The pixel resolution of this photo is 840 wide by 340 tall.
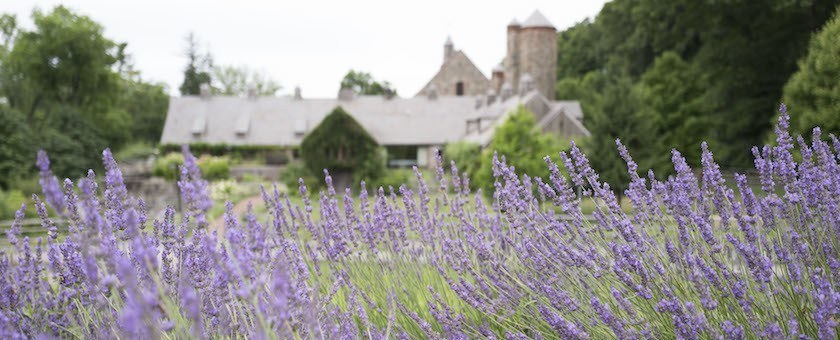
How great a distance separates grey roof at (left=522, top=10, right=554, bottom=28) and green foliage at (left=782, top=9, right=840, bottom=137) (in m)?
27.7

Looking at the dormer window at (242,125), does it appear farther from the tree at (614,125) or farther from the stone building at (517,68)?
the tree at (614,125)

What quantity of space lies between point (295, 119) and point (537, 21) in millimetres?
15606

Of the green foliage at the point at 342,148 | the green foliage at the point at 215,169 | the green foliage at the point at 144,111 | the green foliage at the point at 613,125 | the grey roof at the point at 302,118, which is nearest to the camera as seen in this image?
the green foliage at the point at 613,125

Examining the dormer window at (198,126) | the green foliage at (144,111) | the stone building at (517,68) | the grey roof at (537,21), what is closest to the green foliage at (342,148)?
the stone building at (517,68)

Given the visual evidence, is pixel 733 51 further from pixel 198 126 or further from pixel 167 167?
pixel 198 126

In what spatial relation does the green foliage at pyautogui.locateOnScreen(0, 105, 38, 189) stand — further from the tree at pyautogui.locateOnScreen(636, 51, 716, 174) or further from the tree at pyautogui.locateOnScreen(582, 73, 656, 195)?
the tree at pyautogui.locateOnScreen(636, 51, 716, 174)

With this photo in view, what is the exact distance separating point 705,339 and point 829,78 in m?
11.4

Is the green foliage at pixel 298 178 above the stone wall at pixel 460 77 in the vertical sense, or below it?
below

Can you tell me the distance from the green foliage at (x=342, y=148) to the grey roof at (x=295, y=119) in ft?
32.7

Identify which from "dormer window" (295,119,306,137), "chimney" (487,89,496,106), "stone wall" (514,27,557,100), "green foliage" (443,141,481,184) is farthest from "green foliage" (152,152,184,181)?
"stone wall" (514,27,557,100)

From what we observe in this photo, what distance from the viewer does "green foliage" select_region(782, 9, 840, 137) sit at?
1111cm

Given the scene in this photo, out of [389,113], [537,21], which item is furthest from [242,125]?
[537,21]

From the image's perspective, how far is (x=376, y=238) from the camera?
381 centimetres

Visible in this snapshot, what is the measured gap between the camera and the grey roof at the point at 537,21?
3991 centimetres
